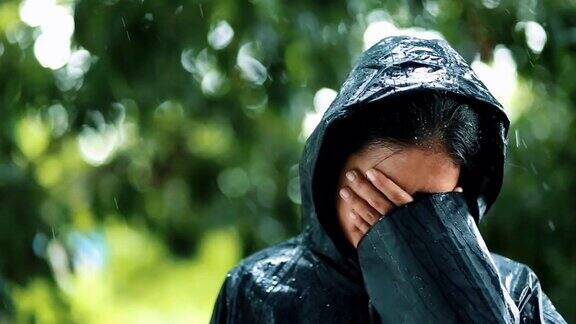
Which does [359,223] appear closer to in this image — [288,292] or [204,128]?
[288,292]

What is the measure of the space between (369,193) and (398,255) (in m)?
0.07

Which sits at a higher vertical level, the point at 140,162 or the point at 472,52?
the point at 140,162

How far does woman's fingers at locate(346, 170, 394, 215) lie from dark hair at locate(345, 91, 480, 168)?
0.04 metres

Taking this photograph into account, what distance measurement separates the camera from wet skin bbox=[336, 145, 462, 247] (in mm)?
1182

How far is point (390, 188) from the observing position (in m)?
1.18

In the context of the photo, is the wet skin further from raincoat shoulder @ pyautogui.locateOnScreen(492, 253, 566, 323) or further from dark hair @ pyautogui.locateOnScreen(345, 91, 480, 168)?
raincoat shoulder @ pyautogui.locateOnScreen(492, 253, 566, 323)

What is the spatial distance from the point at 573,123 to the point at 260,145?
34.8 inches

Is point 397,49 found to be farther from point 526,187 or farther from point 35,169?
point 35,169

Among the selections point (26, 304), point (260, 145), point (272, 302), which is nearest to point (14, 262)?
point (26, 304)

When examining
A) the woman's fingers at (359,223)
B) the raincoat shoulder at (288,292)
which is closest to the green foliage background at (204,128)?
the raincoat shoulder at (288,292)

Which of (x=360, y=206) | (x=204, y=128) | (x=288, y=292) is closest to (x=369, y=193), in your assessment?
(x=360, y=206)

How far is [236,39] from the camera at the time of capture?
2906 mm

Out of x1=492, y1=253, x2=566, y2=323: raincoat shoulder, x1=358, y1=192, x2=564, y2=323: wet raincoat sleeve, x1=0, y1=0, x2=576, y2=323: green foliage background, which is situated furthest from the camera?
x1=0, y1=0, x2=576, y2=323: green foliage background

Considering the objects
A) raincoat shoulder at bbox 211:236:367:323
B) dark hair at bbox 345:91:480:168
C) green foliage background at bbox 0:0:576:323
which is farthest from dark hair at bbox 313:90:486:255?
green foliage background at bbox 0:0:576:323
